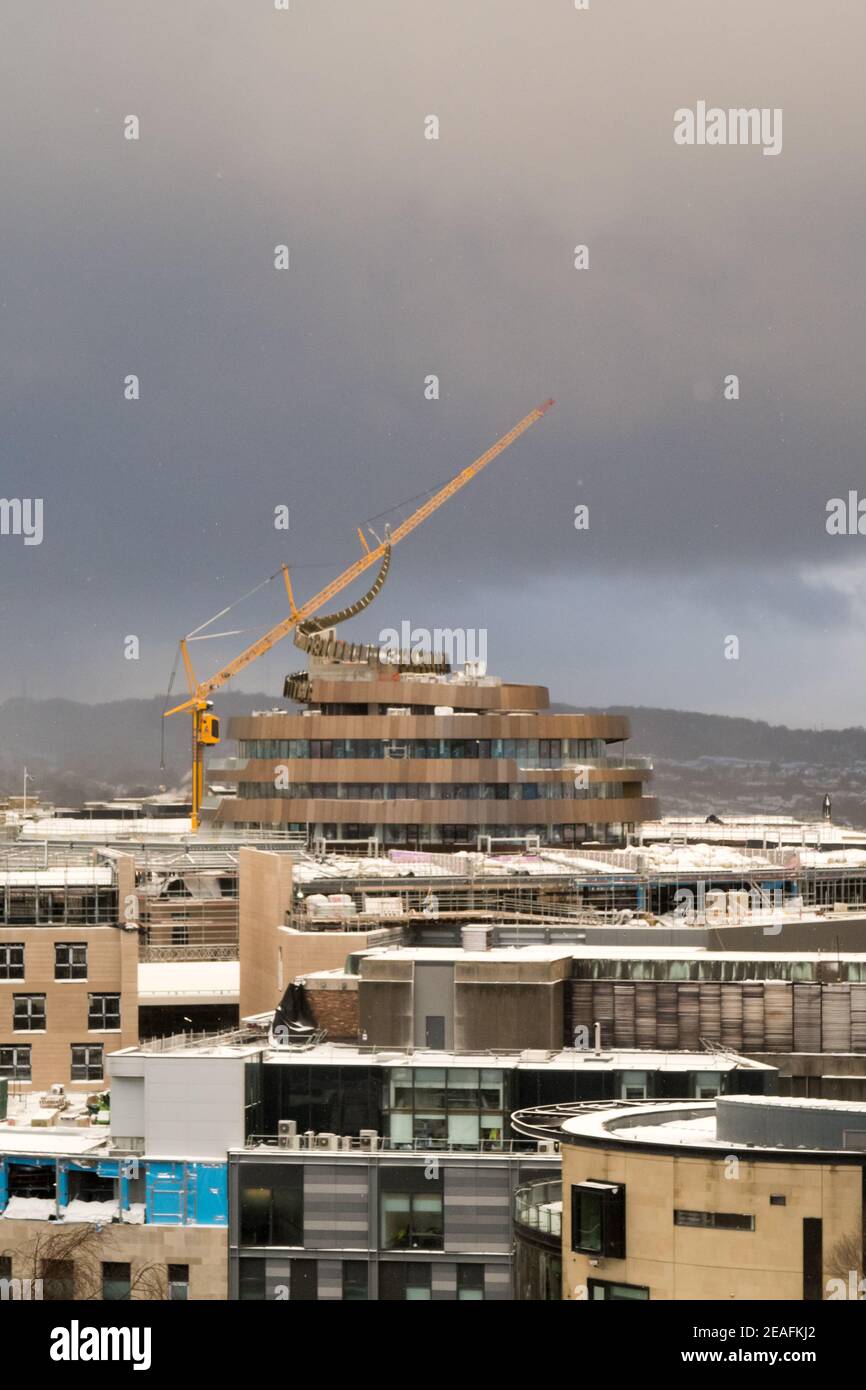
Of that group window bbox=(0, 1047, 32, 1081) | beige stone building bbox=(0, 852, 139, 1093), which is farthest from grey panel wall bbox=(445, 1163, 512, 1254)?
window bbox=(0, 1047, 32, 1081)

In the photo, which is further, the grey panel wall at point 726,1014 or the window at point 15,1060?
the window at point 15,1060

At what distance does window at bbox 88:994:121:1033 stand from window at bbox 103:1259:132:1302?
63.5 feet

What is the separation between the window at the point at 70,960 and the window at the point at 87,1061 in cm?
194

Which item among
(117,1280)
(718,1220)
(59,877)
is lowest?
(117,1280)

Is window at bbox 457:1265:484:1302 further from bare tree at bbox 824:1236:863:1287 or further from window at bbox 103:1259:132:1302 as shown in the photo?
bare tree at bbox 824:1236:863:1287

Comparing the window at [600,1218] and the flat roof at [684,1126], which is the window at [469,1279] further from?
the window at [600,1218]

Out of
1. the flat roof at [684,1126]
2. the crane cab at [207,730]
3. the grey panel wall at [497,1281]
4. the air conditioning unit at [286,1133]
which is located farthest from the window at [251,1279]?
the crane cab at [207,730]

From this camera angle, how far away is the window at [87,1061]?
65.1 metres

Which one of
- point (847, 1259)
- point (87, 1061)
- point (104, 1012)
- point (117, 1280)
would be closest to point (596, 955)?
point (117, 1280)

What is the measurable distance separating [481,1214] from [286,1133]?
164 inches

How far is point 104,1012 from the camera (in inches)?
2596

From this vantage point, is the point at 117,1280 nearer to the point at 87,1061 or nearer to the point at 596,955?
the point at 596,955
